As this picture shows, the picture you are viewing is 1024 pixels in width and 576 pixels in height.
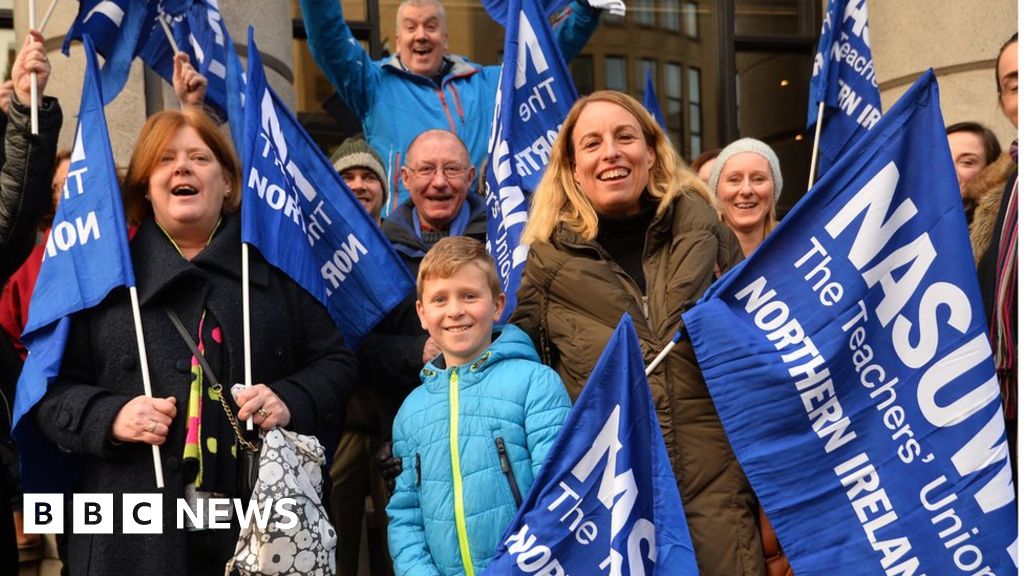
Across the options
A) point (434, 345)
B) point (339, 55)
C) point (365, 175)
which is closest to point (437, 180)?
point (365, 175)

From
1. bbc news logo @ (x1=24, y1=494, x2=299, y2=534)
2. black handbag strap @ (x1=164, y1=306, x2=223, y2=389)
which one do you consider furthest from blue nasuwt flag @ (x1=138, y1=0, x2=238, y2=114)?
bbc news logo @ (x1=24, y1=494, x2=299, y2=534)

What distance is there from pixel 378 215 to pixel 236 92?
1.04 meters

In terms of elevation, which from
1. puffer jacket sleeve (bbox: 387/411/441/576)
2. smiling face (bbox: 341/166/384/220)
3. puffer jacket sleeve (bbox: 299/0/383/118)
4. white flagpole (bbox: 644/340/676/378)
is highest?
puffer jacket sleeve (bbox: 299/0/383/118)

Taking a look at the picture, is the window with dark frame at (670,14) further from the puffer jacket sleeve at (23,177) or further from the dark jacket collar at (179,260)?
the puffer jacket sleeve at (23,177)

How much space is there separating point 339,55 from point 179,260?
2.31 m

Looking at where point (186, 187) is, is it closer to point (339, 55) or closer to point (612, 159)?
point (612, 159)

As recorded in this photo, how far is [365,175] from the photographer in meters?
6.49

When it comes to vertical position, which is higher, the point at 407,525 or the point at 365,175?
the point at 365,175

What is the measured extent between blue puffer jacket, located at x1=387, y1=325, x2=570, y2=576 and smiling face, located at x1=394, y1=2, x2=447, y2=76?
9.01 ft

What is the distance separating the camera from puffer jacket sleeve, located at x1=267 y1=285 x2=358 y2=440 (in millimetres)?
4844

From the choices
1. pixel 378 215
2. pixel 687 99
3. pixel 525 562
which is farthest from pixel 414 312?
pixel 687 99

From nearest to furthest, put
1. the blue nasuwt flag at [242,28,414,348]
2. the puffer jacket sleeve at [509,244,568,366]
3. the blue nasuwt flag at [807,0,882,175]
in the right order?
the puffer jacket sleeve at [509,244,568,366] < the blue nasuwt flag at [242,28,414,348] < the blue nasuwt flag at [807,0,882,175]

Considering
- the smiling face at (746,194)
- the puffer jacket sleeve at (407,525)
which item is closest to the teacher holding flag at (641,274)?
the puffer jacket sleeve at (407,525)

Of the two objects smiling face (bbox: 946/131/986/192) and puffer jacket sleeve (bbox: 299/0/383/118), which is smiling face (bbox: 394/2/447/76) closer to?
puffer jacket sleeve (bbox: 299/0/383/118)
